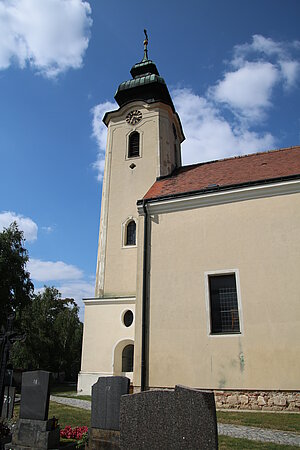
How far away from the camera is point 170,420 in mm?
3691

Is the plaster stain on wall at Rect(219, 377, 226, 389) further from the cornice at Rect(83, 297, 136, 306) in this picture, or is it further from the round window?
the cornice at Rect(83, 297, 136, 306)

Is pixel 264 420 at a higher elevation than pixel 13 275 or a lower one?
lower

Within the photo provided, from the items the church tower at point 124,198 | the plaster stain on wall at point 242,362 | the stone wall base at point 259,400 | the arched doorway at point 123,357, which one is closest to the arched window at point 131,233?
the church tower at point 124,198

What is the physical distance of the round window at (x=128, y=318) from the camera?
1419cm

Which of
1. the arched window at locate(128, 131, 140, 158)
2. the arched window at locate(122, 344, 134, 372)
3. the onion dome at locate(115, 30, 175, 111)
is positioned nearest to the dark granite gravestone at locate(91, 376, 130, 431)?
the arched window at locate(122, 344, 134, 372)

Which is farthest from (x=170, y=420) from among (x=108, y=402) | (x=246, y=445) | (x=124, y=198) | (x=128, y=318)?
(x=124, y=198)

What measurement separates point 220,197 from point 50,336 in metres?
23.5

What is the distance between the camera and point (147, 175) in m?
17.6

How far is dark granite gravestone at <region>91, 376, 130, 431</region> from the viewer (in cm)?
560

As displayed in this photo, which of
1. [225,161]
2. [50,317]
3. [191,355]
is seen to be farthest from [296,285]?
[50,317]

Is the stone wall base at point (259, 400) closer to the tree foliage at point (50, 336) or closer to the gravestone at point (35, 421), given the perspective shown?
the gravestone at point (35, 421)

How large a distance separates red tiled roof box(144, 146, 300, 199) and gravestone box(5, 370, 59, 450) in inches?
322

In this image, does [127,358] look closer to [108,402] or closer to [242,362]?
[242,362]

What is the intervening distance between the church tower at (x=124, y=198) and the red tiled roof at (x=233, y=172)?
220cm
